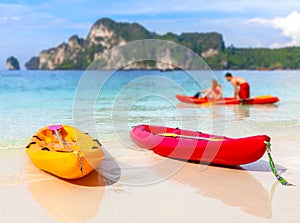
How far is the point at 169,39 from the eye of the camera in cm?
7812

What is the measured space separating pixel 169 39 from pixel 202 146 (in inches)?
2926

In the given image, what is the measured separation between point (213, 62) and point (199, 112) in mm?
80868

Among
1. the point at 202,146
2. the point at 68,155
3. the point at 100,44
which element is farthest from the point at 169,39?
the point at 68,155

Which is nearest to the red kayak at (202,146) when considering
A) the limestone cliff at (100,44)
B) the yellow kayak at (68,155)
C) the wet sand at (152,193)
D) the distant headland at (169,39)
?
the wet sand at (152,193)

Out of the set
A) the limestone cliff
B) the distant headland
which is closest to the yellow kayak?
the distant headland

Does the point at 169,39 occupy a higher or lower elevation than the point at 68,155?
higher

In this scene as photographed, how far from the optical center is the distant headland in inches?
3521

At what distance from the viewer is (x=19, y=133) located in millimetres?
8438

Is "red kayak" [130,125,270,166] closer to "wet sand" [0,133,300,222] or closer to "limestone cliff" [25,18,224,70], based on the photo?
"wet sand" [0,133,300,222]

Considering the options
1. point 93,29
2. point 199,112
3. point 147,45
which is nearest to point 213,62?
point 93,29

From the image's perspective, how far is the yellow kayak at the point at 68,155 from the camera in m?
4.54

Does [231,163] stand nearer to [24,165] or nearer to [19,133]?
[24,165]

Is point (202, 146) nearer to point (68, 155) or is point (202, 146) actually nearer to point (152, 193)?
point (152, 193)

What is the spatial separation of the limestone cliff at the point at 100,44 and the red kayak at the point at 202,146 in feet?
263
